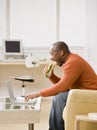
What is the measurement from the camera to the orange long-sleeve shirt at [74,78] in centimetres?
297

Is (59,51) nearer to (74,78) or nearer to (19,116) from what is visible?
(74,78)

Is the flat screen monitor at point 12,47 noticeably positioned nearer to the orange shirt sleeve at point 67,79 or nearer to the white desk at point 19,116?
the orange shirt sleeve at point 67,79

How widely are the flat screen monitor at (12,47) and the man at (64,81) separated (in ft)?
8.73

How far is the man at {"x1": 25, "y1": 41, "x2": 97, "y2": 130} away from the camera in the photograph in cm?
297

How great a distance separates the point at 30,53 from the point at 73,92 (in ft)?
11.2

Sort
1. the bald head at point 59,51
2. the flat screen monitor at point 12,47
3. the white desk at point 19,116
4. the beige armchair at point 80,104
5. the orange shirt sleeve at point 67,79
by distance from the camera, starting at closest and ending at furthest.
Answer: the white desk at point 19,116
the beige armchair at point 80,104
the orange shirt sleeve at point 67,79
the bald head at point 59,51
the flat screen monitor at point 12,47

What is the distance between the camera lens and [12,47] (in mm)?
5754

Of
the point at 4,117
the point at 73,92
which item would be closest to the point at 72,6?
the point at 73,92

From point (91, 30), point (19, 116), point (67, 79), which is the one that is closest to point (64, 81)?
point (67, 79)

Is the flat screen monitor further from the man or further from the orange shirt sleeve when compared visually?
the orange shirt sleeve

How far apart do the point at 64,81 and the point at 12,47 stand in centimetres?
297

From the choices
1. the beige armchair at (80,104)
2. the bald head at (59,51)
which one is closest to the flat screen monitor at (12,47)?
the bald head at (59,51)

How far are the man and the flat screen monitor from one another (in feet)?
8.73

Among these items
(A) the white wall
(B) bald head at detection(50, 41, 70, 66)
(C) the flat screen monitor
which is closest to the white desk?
(B) bald head at detection(50, 41, 70, 66)
